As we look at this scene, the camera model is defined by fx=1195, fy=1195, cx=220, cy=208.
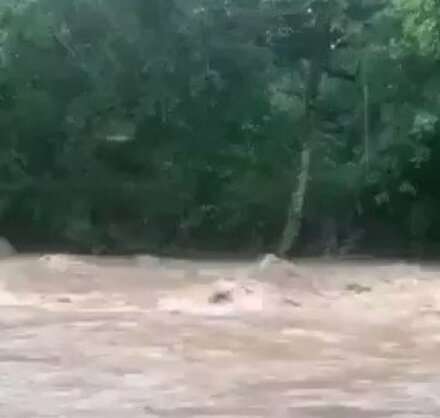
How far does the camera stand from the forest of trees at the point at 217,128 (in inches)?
1071

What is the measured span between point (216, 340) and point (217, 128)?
49.6 ft

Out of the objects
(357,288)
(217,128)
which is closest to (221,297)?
(357,288)

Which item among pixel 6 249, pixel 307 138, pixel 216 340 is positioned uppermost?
pixel 307 138

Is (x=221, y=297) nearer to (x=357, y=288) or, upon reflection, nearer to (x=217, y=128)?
(x=357, y=288)

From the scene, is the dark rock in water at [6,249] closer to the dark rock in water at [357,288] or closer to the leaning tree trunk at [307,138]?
the leaning tree trunk at [307,138]

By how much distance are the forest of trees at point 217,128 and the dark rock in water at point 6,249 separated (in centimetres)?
104

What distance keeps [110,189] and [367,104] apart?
6.47m

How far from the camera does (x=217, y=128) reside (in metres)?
28.8

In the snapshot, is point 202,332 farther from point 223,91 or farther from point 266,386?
point 223,91

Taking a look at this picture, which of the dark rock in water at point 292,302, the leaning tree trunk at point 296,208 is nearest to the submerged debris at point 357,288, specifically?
the dark rock in water at point 292,302

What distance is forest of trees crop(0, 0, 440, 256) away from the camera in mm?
27203

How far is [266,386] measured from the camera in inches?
417

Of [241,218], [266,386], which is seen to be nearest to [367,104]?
[241,218]

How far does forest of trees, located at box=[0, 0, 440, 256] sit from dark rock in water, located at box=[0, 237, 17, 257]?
1.04 m
